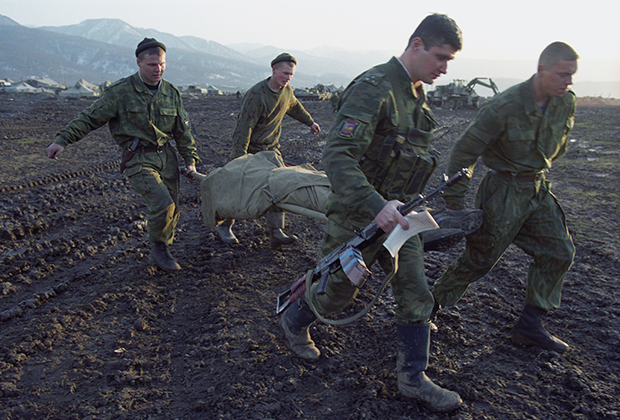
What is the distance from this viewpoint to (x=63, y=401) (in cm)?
241

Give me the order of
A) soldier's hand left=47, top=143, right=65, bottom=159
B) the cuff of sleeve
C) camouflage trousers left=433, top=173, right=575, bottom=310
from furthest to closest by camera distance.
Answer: the cuff of sleeve → soldier's hand left=47, top=143, right=65, bottom=159 → camouflage trousers left=433, top=173, right=575, bottom=310

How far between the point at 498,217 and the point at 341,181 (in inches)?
52.8

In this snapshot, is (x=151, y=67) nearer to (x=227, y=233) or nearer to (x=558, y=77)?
(x=227, y=233)

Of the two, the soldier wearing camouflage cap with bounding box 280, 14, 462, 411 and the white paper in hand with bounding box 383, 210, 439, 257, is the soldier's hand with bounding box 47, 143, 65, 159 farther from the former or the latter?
the white paper in hand with bounding box 383, 210, 439, 257

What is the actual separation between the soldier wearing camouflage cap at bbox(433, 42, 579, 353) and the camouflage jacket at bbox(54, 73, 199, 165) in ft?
8.71

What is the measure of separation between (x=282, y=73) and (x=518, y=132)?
2.56 meters

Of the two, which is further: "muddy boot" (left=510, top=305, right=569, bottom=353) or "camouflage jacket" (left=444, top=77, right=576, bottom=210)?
"muddy boot" (left=510, top=305, right=569, bottom=353)

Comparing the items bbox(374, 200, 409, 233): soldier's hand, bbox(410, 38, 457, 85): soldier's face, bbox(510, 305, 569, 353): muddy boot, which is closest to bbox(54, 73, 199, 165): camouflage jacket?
bbox(410, 38, 457, 85): soldier's face

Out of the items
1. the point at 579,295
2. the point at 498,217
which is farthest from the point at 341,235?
the point at 579,295

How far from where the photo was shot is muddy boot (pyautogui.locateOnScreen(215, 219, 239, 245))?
4.83 m

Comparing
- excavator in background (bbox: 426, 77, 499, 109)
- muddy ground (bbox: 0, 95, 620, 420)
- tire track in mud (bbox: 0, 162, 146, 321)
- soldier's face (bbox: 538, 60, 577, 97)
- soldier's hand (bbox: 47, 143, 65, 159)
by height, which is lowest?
tire track in mud (bbox: 0, 162, 146, 321)

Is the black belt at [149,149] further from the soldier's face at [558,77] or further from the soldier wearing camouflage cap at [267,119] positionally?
the soldier's face at [558,77]

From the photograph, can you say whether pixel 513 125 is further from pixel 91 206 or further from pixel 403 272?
pixel 91 206

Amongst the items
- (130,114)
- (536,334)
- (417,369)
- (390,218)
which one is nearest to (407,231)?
(390,218)
